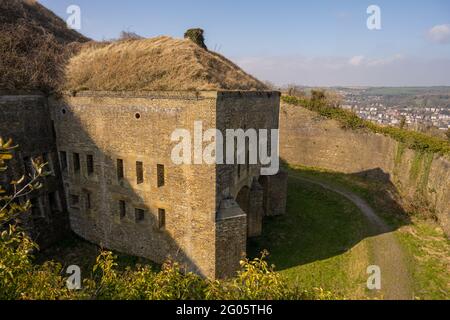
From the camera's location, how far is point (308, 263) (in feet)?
50.9

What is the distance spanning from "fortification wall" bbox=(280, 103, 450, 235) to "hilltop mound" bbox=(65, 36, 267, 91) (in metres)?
12.1

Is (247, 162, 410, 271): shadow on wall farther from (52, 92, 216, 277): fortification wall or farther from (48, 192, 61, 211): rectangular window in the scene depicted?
(48, 192, 61, 211): rectangular window

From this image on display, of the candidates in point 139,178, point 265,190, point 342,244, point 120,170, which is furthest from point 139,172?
point 342,244

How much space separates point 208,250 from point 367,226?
401 inches

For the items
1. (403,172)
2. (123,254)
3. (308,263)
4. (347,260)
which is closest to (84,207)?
(123,254)

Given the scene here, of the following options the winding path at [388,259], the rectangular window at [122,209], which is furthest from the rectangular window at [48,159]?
the winding path at [388,259]

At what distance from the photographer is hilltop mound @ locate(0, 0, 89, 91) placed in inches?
617

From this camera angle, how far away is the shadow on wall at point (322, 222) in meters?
16.5

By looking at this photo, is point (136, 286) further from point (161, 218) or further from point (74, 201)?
point (74, 201)

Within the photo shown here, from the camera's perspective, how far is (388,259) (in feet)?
51.5

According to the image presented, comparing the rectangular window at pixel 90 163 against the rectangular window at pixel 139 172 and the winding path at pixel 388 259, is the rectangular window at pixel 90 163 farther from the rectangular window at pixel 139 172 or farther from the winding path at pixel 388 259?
the winding path at pixel 388 259

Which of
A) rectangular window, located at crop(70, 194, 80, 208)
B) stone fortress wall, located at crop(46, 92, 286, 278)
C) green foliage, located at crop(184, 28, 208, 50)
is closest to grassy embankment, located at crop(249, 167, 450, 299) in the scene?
stone fortress wall, located at crop(46, 92, 286, 278)

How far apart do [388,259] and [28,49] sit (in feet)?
68.4
